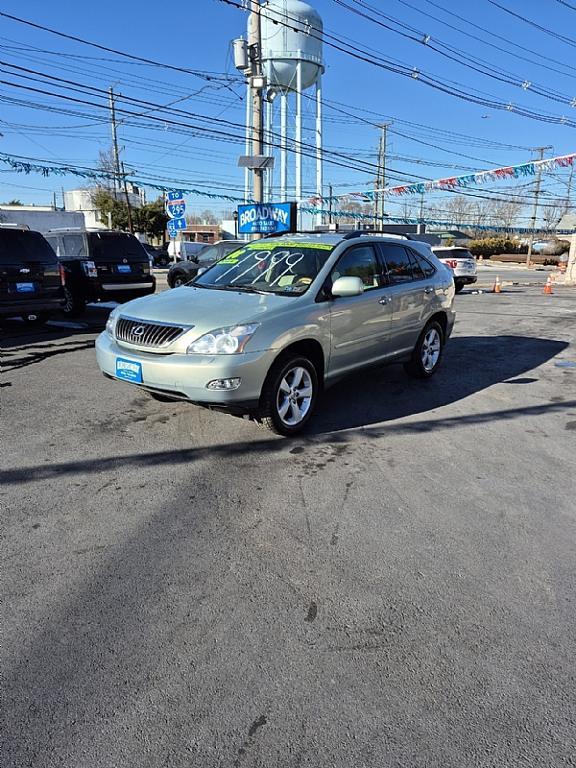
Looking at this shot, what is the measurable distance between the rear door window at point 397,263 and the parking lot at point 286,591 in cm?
171

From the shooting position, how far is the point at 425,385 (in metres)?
6.72

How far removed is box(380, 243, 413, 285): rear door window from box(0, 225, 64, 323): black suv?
6.02 metres

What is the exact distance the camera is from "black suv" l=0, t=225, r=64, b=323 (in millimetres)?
8594

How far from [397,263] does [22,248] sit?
6.33m

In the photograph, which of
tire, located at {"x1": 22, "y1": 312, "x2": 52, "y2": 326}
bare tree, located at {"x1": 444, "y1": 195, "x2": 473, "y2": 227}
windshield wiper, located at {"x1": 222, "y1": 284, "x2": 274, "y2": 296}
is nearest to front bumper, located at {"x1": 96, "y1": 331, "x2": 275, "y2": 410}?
windshield wiper, located at {"x1": 222, "y1": 284, "x2": 274, "y2": 296}

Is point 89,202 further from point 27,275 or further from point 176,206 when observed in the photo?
point 27,275

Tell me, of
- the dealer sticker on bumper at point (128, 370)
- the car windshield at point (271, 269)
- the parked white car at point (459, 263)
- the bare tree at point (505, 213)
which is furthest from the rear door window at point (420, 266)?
the bare tree at point (505, 213)

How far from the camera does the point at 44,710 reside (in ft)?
6.59

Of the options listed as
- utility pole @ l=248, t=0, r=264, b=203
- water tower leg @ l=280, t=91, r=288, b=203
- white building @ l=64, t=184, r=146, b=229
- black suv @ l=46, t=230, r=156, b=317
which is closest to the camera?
black suv @ l=46, t=230, r=156, b=317

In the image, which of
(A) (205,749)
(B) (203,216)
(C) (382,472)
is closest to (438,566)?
(C) (382,472)

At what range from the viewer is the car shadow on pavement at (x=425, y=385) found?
5.48 meters

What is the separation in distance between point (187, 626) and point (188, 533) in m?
0.80

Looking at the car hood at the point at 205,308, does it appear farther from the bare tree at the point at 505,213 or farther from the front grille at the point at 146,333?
the bare tree at the point at 505,213

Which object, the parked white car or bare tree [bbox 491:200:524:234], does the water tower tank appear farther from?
bare tree [bbox 491:200:524:234]
